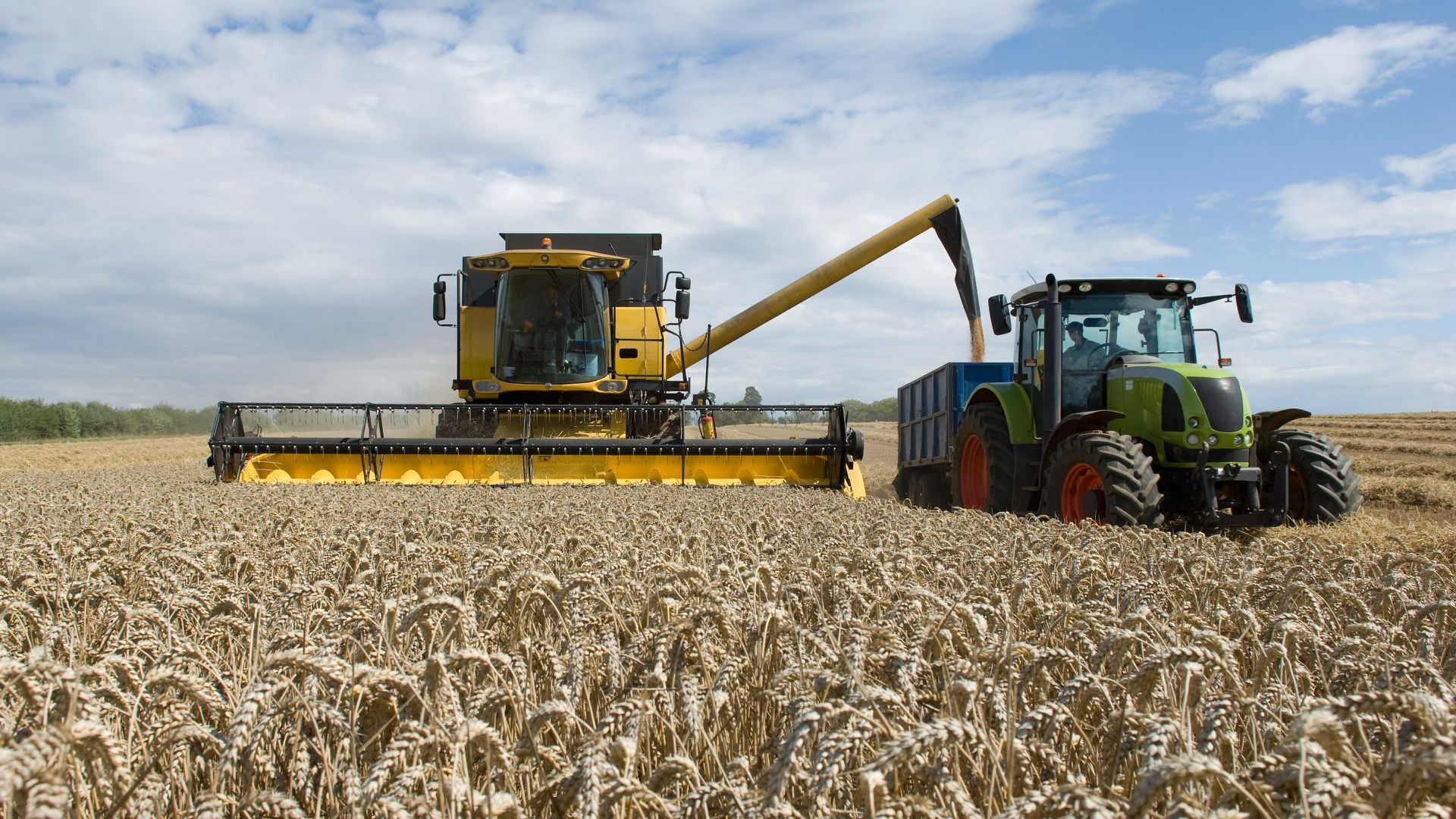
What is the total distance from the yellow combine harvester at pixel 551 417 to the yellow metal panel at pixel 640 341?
0.05 ft

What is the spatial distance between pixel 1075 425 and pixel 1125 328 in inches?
58.0

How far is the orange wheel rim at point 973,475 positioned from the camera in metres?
9.66

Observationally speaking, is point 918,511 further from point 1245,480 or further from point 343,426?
point 343,426

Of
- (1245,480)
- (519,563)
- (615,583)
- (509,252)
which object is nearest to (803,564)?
(615,583)

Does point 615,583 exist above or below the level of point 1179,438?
below

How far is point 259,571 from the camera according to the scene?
12.9 ft

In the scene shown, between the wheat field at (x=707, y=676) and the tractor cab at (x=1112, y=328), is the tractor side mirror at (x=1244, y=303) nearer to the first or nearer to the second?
the tractor cab at (x=1112, y=328)

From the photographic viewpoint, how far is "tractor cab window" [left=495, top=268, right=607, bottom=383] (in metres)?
11.5

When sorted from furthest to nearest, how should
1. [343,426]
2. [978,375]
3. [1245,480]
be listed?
[978,375] < [343,426] < [1245,480]

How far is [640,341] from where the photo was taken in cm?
1219

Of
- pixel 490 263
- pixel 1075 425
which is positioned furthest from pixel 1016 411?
pixel 490 263

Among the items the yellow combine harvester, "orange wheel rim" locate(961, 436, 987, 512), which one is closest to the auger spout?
the yellow combine harvester

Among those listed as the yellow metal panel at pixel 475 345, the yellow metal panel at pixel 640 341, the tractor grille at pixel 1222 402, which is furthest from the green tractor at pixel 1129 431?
the yellow metal panel at pixel 475 345

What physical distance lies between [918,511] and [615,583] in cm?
477
